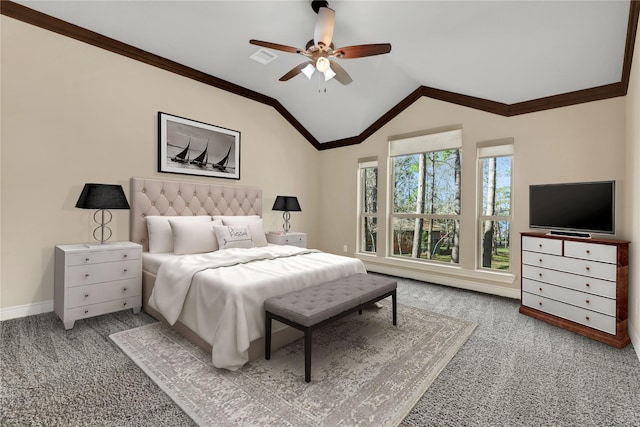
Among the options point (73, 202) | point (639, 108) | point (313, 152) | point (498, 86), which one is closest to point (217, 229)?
point (73, 202)

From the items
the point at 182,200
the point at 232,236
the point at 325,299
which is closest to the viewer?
the point at 325,299

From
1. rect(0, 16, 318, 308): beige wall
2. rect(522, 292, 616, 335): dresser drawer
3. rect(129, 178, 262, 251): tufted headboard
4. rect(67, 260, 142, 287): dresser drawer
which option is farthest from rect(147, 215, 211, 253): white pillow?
rect(522, 292, 616, 335): dresser drawer

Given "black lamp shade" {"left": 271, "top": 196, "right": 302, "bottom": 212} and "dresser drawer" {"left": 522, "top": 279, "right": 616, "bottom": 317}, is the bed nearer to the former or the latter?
"black lamp shade" {"left": 271, "top": 196, "right": 302, "bottom": 212}

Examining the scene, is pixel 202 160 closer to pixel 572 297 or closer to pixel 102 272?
pixel 102 272

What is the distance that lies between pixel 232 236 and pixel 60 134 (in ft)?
6.59

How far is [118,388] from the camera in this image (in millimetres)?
1770

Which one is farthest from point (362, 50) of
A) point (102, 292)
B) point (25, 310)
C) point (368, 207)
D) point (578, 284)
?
point (25, 310)

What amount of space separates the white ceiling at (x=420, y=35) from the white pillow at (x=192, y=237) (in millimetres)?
2147

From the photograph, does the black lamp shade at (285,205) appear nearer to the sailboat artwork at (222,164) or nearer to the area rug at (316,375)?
the sailboat artwork at (222,164)

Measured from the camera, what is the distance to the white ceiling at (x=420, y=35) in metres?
2.61

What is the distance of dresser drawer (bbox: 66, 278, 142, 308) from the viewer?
8.55ft

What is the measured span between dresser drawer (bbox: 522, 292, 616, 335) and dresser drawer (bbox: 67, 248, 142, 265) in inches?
162

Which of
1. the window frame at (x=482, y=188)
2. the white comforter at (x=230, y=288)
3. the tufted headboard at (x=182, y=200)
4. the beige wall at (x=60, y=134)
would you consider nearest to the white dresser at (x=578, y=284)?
the window frame at (x=482, y=188)

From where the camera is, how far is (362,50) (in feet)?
8.74
